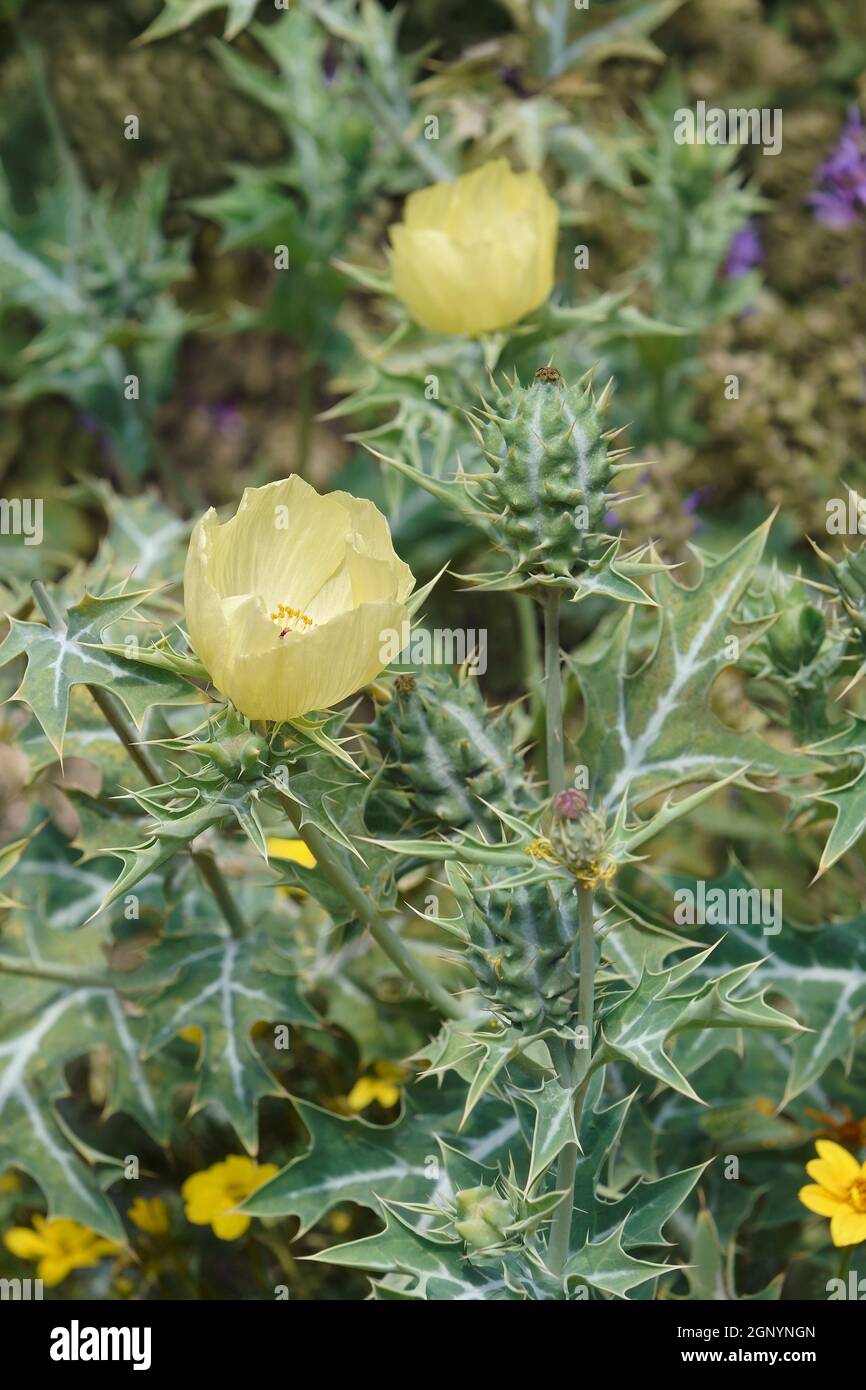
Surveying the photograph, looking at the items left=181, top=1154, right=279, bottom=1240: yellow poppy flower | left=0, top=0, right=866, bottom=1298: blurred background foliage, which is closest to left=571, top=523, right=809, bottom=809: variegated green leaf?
left=0, top=0, right=866, bottom=1298: blurred background foliage

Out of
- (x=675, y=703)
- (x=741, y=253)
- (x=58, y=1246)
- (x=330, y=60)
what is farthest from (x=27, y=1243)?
(x=330, y=60)

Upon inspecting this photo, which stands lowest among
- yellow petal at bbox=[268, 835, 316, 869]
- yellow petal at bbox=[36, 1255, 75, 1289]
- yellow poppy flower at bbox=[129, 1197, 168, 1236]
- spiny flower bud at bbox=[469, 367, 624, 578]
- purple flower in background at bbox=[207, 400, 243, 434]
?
yellow petal at bbox=[36, 1255, 75, 1289]

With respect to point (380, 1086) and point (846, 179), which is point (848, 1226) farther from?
point (846, 179)

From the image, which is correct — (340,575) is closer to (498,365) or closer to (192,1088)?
(498,365)

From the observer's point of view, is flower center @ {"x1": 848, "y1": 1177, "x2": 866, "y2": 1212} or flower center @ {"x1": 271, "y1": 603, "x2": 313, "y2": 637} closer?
flower center @ {"x1": 271, "y1": 603, "x2": 313, "y2": 637}

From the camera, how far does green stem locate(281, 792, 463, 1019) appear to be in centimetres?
138

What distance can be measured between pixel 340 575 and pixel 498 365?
78 cm

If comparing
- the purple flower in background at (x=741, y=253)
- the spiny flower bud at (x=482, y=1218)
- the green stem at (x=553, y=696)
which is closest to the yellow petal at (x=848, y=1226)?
the spiny flower bud at (x=482, y=1218)

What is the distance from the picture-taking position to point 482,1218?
1.26 meters

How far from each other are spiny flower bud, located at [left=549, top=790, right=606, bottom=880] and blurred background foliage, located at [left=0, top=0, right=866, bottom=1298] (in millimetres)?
616

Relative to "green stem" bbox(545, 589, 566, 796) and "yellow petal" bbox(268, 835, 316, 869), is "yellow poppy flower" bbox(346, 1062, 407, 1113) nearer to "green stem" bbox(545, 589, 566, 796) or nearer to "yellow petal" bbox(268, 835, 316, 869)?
"yellow petal" bbox(268, 835, 316, 869)

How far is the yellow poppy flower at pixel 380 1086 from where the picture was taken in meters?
1.83

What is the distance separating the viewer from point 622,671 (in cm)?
166

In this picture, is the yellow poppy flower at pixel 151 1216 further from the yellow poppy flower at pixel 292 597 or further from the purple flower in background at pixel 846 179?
the purple flower in background at pixel 846 179
